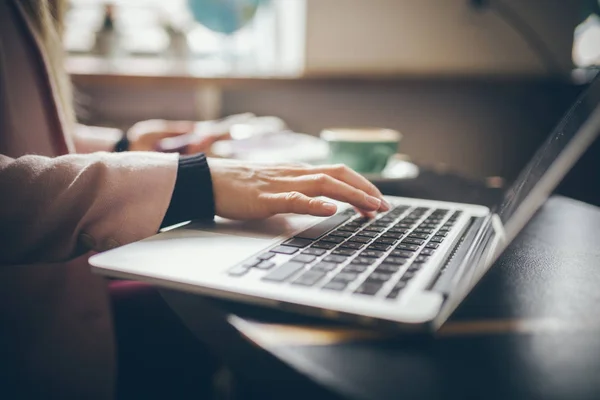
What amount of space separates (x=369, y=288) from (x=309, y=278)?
1.8 inches

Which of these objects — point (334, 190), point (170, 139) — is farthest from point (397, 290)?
point (170, 139)

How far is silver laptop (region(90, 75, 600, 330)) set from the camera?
330 millimetres

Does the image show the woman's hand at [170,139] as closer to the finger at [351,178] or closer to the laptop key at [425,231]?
the finger at [351,178]

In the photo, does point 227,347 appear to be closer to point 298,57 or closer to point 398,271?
point 398,271

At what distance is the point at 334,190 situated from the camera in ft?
1.85

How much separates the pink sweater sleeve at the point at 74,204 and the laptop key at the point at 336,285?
0.26 meters

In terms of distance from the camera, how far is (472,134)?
2.09 meters

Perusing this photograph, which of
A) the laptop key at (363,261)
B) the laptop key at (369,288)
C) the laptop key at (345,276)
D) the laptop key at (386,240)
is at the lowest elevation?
the laptop key at (386,240)

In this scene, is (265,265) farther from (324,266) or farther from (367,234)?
(367,234)

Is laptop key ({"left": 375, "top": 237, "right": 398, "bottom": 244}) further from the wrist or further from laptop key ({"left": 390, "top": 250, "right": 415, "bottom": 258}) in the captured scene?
the wrist

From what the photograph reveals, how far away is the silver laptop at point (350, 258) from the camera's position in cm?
33

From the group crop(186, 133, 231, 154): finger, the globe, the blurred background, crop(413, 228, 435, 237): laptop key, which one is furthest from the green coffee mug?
the globe

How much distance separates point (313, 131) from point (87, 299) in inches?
59.2

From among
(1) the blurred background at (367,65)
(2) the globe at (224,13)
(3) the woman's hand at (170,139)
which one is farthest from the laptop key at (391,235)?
→ (2) the globe at (224,13)
